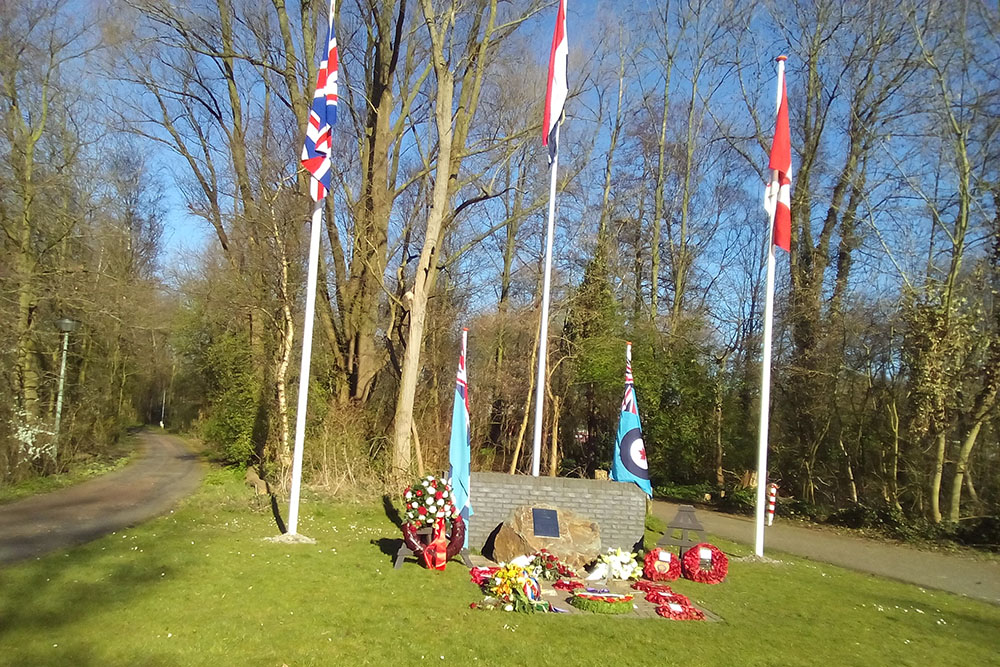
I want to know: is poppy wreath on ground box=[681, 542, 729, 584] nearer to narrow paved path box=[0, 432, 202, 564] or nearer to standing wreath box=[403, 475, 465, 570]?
standing wreath box=[403, 475, 465, 570]

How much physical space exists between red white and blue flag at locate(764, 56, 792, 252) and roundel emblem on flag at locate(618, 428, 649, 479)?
12.1 ft

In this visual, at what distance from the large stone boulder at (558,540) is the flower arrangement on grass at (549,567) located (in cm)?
20

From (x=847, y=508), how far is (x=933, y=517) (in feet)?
6.77

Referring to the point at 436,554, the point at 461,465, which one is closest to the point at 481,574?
the point at 436,554

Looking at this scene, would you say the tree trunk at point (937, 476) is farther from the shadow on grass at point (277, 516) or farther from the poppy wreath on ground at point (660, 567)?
the shadow on grass at point (277, 516)

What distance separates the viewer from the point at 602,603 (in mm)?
7688

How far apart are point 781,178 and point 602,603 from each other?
23.2ft

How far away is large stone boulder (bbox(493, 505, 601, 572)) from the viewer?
9438 mm

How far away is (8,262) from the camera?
16062mm

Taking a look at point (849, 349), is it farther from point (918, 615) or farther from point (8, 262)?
point (8, 262)

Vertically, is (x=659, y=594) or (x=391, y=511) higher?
(x=659, y=594)

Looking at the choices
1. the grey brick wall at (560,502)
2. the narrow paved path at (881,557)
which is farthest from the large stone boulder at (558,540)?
the narrow paved path at (881,557)

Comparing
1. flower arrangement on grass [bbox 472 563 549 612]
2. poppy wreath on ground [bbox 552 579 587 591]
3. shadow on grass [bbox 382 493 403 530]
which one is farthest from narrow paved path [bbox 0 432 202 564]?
poppy wreath on ground [bbox 552 579 587 591]

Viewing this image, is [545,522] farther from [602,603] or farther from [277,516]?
[277,516]
